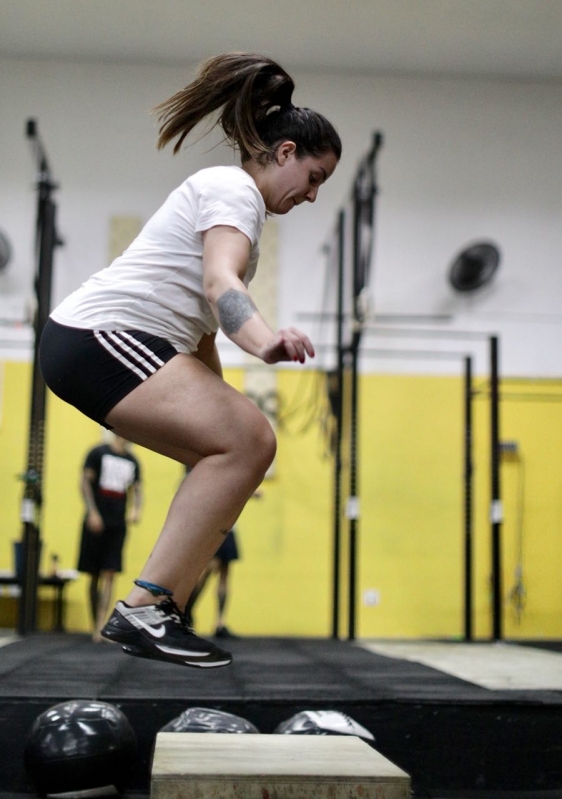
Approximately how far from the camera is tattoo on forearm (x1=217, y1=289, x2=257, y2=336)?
149 centimetres

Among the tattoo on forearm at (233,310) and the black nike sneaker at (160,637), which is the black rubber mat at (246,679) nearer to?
the black nike sneaker at (160,637)

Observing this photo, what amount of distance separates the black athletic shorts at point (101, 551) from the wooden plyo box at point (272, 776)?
3.80 metres

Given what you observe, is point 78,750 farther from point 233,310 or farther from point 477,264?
point 477,264

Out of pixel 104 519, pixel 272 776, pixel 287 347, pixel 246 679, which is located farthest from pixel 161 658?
pixel 104 519

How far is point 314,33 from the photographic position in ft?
25.0

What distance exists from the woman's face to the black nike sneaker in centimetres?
80

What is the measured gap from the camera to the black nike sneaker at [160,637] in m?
1.61

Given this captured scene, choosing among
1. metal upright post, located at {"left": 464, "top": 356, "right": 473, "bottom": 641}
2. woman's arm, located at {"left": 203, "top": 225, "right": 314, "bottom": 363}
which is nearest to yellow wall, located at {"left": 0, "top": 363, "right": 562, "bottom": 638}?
metal upright post, located at {"left": 464, "top": 356, "right": 473, "bottom": 641}

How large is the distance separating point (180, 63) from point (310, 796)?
750 cm

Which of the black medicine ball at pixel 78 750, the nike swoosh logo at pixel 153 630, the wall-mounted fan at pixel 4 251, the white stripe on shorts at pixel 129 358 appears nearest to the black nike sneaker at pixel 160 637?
the nike swoosh logo at pixel 153 630

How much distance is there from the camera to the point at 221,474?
1.66m

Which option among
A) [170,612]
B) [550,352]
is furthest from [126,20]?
[170,612]

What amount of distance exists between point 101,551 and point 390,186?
4.25 m

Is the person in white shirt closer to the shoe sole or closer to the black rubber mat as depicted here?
the shoe sole
